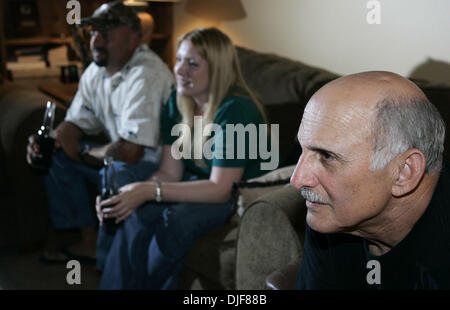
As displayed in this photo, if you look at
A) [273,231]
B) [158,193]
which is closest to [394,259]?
[273,231]

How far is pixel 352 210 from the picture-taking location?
847 mm

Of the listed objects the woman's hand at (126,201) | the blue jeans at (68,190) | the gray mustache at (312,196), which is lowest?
the blue jeans at (68,190)

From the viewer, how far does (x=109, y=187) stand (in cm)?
175

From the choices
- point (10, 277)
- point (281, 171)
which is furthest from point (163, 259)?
point (10, 277)

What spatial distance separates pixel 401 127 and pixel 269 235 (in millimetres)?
618

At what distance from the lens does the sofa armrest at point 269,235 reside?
4.18ft

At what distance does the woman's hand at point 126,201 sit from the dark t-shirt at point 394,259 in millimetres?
776

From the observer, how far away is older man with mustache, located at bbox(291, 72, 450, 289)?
80 centimetres

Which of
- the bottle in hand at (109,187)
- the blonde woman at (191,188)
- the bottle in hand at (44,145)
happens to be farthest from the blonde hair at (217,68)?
the bottle in hand at (44,145)

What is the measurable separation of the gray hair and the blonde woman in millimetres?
857

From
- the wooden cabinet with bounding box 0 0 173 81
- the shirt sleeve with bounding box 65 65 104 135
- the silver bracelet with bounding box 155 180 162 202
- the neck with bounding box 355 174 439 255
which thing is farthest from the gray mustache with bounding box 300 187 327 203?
the wooden cabinet with bounding box 0 0 173 81

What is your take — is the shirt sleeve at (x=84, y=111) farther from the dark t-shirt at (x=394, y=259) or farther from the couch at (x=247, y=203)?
the dark t-shirt at (x=394, y=259)

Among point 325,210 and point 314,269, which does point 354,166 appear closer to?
point 325,210

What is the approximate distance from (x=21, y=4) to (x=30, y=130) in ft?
6.05
